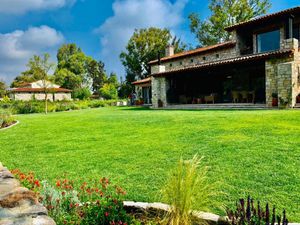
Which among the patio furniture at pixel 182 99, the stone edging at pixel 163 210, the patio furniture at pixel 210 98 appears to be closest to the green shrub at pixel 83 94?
the patio furniture at pixel 182 99

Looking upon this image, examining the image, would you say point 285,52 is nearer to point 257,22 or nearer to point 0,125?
point 257,22

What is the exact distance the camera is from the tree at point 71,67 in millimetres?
62844

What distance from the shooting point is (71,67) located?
219ft

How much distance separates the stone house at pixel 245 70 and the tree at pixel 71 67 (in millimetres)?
38781

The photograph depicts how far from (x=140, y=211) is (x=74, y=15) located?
1557 cm

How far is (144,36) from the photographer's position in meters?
48.4

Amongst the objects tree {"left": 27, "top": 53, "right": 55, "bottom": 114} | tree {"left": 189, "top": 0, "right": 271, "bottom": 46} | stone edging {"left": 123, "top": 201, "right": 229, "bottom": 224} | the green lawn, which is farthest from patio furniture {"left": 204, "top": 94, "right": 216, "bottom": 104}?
tree {"left": 189, "top": 0, "right": 271, "bottom": 46}

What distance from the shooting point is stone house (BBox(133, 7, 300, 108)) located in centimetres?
1576

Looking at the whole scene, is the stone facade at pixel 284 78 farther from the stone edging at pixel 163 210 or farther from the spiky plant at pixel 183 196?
the spiky plant at pixel 183 196

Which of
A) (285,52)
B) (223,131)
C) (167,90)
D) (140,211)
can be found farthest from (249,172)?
(167,90)

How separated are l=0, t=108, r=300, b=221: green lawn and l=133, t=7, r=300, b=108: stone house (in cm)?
655

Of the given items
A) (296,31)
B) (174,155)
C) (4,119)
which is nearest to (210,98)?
(296,31)

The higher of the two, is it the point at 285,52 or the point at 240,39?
the point at 240,39

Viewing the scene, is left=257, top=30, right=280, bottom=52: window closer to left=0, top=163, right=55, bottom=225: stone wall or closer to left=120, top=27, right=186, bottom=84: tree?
left=0, top=163, right=55, bottom=225: stone wall
